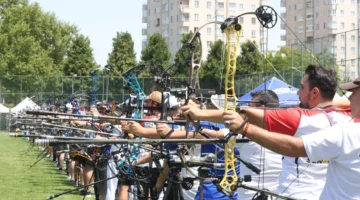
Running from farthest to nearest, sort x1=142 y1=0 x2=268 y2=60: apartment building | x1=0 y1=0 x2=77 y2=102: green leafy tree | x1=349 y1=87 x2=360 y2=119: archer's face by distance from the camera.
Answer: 1. x1=142 y1=0 x2=268 y2=60: apartment building
2. x1=0 y1=0 x2=77 y2=102: green leafy tree
3. x1=349 y1=87 x2=360 y2=119: archer's face

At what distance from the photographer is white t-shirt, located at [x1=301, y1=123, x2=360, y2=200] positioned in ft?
10.8

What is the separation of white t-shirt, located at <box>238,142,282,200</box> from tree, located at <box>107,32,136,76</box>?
41.9 m

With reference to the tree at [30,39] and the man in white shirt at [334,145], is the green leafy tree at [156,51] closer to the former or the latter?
the tree at [30,39]

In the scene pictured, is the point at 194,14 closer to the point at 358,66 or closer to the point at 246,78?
the point at 246,78

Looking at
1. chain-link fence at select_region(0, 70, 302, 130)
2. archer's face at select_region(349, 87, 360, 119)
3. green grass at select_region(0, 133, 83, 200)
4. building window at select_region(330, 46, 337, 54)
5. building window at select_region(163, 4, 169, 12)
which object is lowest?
green grass at select_region(0, 133, 83, 200)

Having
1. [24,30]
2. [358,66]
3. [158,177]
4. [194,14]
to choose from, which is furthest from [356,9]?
[158,177]

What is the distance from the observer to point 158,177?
6.88m

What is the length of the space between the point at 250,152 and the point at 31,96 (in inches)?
1483

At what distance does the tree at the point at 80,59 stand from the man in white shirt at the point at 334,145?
46.4 meters

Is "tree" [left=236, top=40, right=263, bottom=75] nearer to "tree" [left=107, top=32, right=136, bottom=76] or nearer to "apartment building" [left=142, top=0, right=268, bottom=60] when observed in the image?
"tree" [left=107, top=32, right=136, bottom=76]

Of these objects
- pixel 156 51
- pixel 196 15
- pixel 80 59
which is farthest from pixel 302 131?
pixel 196 15

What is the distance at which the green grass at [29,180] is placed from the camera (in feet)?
39.0

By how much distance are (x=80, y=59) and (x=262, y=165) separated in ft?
152

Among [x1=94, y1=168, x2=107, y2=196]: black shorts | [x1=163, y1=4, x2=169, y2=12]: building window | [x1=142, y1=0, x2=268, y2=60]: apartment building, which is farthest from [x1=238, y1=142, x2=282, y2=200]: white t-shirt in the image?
[x1=163, y1=4, x2=169, y2=12]: building window
